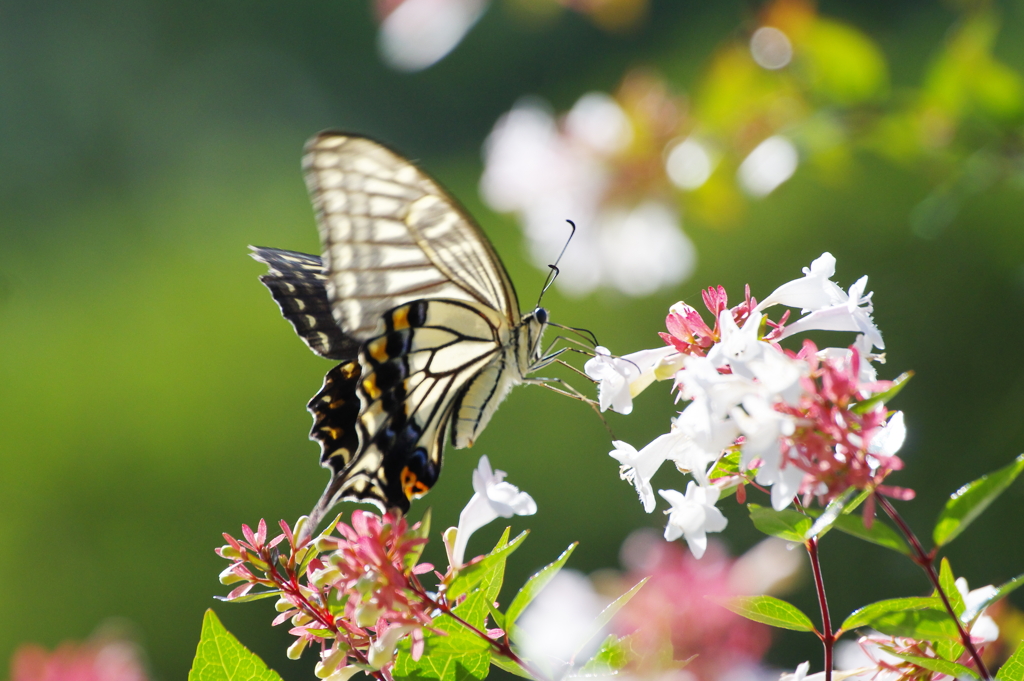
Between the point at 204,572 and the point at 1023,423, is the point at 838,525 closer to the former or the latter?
the point at 1023,423

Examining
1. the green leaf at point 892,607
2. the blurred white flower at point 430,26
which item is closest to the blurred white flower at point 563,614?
the green leaf at point 892,607

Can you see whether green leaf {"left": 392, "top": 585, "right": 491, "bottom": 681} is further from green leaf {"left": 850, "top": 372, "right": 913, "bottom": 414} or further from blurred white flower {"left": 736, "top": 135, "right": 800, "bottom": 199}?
blurred white flower {"left": 736, "top": 135, "right": 800, "bottom": 199}

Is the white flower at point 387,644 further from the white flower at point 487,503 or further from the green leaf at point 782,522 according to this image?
the green leaf at point 782,522

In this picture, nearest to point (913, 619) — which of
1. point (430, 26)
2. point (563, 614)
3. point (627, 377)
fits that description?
point (627, 377)

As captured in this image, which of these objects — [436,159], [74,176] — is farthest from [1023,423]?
[74,176]

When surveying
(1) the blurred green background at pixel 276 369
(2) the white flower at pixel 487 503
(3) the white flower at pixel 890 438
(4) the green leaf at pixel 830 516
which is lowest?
(1) the blurred green background at pixel 276 369

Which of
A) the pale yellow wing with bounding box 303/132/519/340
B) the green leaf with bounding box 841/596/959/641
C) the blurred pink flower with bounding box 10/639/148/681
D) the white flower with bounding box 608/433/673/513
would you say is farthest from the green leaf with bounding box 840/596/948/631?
the blurred pink flower with bounding box 10/639/148/681
